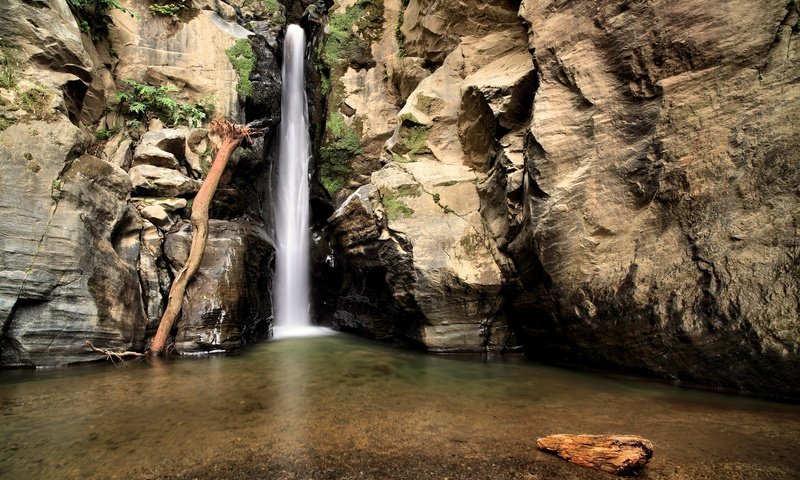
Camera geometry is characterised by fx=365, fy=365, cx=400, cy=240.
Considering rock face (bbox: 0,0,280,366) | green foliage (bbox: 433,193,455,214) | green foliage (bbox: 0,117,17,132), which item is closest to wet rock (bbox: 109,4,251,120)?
rock face (bbox: 0,0,280,366)

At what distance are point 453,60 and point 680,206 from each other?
7.15 metres

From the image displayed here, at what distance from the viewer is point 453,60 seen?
32.9 ft

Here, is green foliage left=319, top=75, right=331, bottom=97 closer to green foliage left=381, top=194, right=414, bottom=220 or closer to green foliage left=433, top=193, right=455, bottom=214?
green foliage left=381, top=194, right=414, bottom=220

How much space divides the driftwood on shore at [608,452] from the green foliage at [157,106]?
479 inches

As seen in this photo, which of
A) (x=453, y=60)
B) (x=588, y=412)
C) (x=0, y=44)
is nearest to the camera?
(x=588, y=412)

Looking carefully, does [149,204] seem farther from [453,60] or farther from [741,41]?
[741,41]

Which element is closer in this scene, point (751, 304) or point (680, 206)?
point (751, 304)

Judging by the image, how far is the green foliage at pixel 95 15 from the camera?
975 centimetres

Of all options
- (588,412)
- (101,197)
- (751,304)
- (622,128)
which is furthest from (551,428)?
(101,197)

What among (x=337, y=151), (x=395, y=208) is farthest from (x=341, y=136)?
(x=395, y=208)

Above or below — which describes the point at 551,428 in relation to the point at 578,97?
below

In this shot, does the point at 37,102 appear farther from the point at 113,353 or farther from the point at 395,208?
the point at 395,208

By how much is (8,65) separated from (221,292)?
5635 mm

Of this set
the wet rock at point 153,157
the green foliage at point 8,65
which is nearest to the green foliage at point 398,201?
the wet rock at point 153,157
